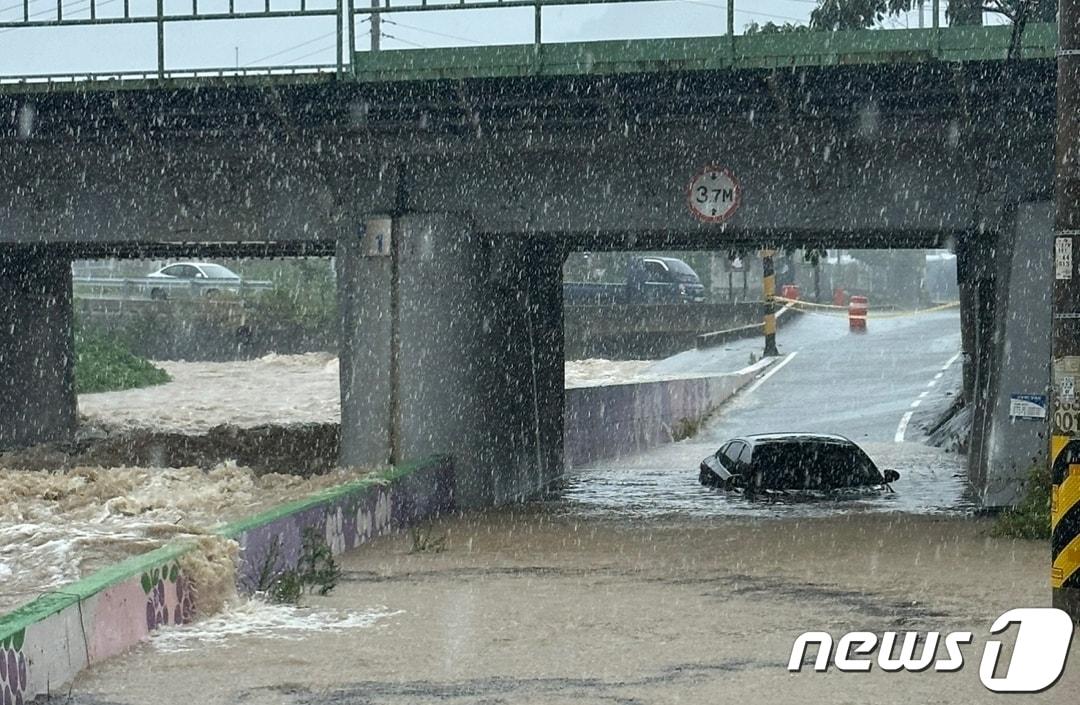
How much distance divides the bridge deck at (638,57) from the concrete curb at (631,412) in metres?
12.5

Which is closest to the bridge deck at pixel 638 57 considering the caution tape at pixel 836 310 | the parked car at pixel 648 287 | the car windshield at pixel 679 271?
the parked car at pixel 648 287

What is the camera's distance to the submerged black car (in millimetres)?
23250

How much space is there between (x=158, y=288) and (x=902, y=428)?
31137 mm

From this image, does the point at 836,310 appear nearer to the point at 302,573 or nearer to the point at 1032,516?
the point at 1032,516

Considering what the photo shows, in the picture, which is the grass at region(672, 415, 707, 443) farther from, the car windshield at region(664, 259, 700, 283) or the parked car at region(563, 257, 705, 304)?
the car windshield at region(664, 259, 700, 283)

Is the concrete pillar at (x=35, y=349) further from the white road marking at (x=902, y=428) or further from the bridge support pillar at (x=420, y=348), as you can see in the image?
the white road marking at (x=902, y=428)

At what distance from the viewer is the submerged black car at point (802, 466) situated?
23250 mm

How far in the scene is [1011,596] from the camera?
43.2 ft

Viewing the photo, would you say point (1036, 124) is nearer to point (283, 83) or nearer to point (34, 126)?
point (283, 83)

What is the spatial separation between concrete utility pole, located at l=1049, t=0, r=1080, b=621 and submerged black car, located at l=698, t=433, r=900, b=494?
12.0 m

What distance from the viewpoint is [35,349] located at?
3042 cm

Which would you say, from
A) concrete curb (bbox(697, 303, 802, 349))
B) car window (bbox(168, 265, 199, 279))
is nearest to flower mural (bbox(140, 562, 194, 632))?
concrete curb (bbox(697, 303, 802, 349))

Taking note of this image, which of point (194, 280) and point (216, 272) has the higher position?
point (216, 272)

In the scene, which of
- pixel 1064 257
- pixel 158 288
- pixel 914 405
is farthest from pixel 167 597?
pixel 158 288
